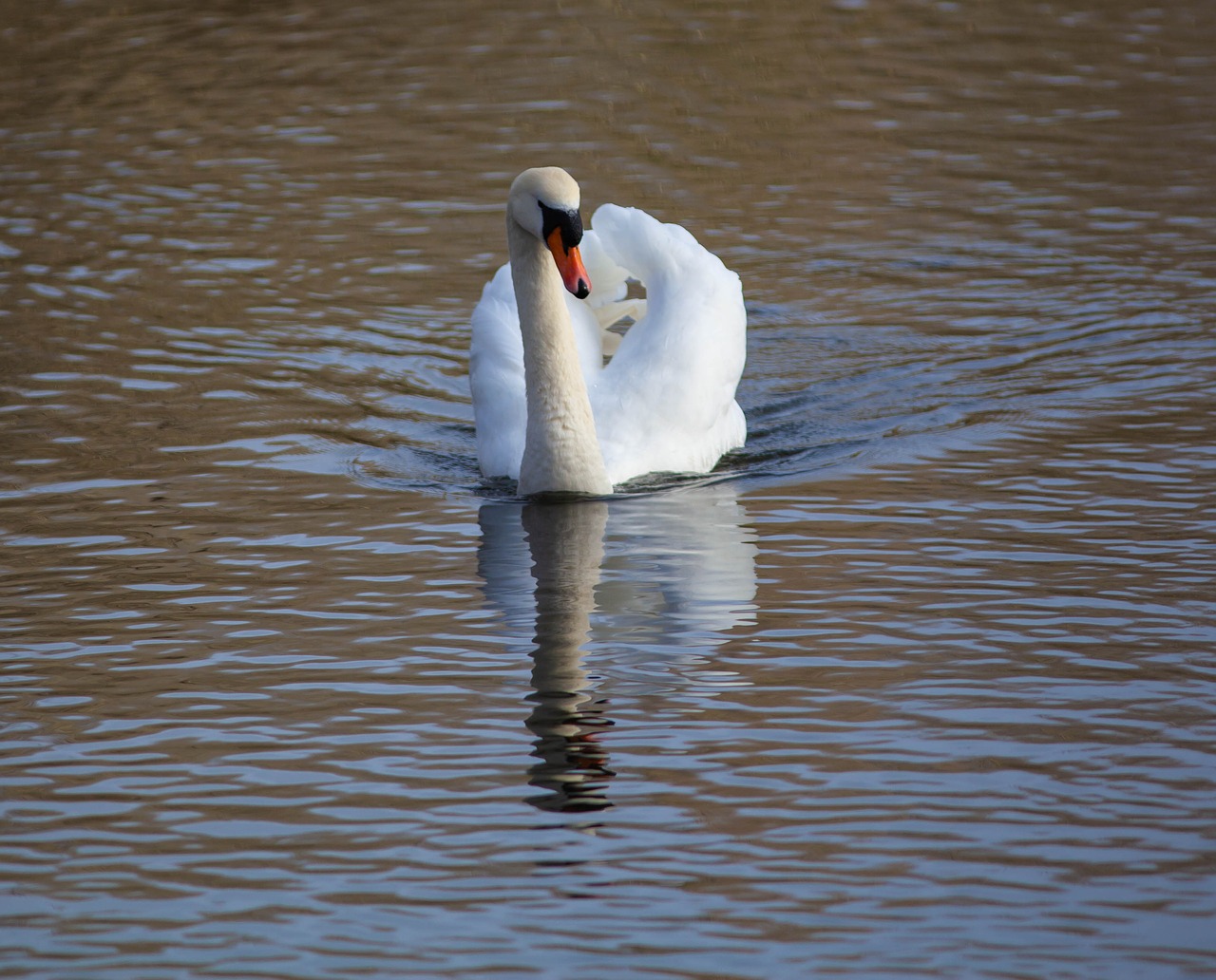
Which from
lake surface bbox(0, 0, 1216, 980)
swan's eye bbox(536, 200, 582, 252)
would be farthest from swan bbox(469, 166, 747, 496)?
lake surface bbox(0, 0, 1216, 980)

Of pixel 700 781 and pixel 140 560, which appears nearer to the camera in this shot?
pixel 700 781

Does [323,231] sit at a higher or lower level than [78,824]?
higher

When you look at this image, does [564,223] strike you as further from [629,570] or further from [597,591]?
[597,591]

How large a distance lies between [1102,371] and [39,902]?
7.74 meters

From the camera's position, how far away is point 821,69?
2017 centimetres

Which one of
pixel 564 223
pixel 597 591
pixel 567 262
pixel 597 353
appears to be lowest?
pixel 597 591

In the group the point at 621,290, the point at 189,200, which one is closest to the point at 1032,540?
the point at 621,290

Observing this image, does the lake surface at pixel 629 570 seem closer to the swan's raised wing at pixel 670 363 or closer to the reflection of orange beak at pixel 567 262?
the swan's raised wing at pixel 670 363

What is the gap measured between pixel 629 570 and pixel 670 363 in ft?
6.89

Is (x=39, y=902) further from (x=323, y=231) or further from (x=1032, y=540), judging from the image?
(x=323, y=231)

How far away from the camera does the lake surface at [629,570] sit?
19.2 ft

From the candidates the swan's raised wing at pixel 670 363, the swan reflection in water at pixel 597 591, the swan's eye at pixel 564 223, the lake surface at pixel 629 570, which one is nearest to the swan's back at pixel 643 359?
the swan's raised wing at pixel 670 363

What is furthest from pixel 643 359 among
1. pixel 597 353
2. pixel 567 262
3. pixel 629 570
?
pixel 629 570

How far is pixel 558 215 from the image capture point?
9391mm
